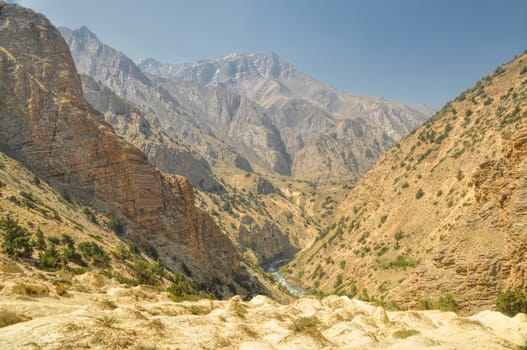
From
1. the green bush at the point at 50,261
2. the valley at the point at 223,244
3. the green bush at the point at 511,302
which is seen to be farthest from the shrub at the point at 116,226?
the green bush at the point at 511,302

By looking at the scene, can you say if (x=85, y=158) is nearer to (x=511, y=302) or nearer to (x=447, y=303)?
(x=447, y=303)

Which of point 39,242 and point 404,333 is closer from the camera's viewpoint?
point 404,333

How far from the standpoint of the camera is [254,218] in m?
120

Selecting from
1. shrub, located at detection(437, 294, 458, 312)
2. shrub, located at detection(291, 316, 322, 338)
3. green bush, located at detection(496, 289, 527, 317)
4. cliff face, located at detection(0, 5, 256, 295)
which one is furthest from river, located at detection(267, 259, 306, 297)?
shrub, located at detection(291, 316, 322, 338)

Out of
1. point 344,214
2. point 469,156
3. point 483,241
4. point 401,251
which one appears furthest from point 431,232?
point 344,214

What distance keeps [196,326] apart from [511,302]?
2345 centimetres

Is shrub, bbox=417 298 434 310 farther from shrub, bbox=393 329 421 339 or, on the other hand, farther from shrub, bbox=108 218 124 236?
shrub, bbox=108 218 124 236

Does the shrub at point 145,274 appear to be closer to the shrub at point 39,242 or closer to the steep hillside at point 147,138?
the shrub at point 39,242

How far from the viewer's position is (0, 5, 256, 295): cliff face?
44.9m

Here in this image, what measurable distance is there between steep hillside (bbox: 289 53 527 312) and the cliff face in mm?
27707

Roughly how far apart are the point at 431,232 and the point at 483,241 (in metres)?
21.9

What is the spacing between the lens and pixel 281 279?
85.7m

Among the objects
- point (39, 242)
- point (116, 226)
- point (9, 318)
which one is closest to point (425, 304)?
point (9, 318)

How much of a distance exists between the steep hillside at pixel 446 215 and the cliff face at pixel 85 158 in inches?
1091
